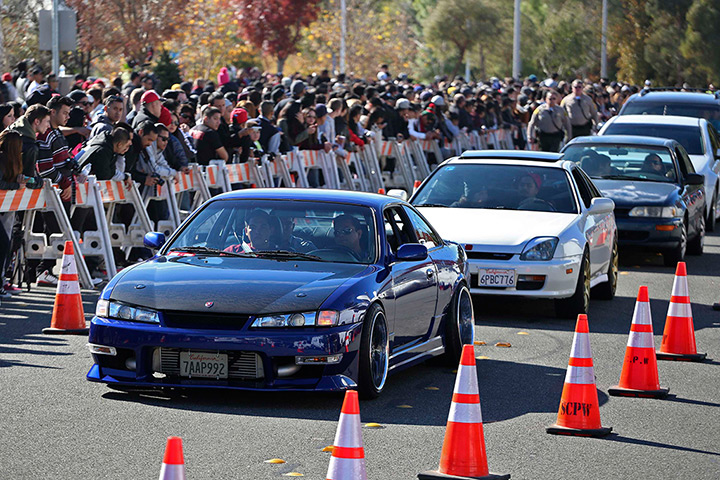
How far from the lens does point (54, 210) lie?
14.5 meters

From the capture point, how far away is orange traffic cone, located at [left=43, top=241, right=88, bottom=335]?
37.9 feet

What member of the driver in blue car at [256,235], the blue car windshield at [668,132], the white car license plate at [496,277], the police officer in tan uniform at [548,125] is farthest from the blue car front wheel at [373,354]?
the police officer in tan uniform at [548,125]

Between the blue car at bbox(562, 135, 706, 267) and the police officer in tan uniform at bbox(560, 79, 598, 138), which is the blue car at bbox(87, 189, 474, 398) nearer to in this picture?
the blue car at bbox(562, 135, 706, 267)

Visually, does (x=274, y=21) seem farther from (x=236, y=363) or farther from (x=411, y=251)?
(x=236, y=363)

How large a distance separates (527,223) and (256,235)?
15.5 feet

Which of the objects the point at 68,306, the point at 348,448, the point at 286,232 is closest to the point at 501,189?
the point at 68,306

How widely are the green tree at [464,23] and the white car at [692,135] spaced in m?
60.8

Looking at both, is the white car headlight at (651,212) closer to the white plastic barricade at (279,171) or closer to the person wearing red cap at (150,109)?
the white plastic barricade at (279,171)

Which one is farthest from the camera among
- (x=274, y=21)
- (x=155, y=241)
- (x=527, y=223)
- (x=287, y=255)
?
(x=274, y=21)

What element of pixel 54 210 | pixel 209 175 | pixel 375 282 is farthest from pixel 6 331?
pixel 209 175

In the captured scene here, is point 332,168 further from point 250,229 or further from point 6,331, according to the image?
point 250,229

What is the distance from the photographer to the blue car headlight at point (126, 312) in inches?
339

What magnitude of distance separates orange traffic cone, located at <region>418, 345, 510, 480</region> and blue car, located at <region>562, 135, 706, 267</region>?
11450 mm

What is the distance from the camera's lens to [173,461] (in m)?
4.78
